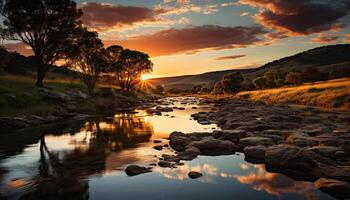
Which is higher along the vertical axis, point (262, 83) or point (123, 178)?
point (262, 83)

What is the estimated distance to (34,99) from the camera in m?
39.7

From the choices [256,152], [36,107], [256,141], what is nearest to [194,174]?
[256,152]

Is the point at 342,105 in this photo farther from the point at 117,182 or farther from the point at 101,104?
the point at 101,104

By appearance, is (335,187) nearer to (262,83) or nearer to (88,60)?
(88,60)

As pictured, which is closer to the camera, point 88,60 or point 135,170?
point 135,170

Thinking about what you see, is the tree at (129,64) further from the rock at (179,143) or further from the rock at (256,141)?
the rock at (256,141)

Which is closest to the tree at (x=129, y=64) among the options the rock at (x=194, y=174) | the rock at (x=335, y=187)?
the rock at (x=194, y=174)

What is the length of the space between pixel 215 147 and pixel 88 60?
5673cm

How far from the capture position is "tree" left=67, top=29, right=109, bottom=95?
2265 inches

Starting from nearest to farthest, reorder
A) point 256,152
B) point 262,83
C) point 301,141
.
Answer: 1. point 256,152
2. point 301,141
3. point 262,83

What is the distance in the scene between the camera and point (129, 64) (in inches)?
3632

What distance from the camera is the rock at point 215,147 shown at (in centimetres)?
1688

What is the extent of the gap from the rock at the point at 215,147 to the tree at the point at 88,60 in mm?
44290

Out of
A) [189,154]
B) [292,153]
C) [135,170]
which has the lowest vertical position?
[135,170]
